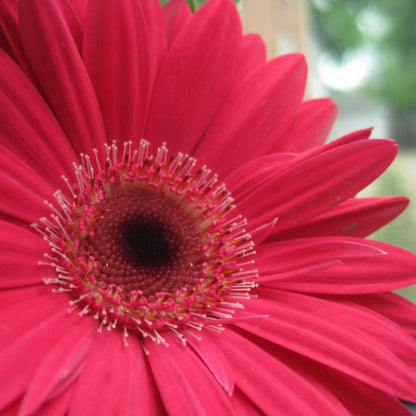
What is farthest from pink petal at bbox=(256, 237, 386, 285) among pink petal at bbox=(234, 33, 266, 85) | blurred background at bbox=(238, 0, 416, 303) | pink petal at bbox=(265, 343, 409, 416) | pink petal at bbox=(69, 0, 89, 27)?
blurred background at bbox=(238, 0, 416, 303)

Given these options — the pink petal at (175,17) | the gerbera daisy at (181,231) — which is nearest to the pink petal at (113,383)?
the gerbera daisy at (181,231)

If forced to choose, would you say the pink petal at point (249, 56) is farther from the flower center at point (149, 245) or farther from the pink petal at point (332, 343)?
the pink petal at point (332, 343)

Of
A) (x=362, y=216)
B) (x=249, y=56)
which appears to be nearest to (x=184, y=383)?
(x=362, y=216)

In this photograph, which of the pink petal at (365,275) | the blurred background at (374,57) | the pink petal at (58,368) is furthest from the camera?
the blurred background at (374,57)

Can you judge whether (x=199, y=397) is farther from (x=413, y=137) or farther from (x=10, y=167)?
(x=413, y=137)

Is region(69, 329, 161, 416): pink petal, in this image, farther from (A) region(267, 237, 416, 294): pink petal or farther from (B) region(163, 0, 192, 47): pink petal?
(B) region(163, 0, 192, 47): pink petal

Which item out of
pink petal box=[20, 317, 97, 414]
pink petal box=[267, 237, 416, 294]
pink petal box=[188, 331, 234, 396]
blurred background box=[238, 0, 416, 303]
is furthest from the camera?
blurred background box=[238, 0, 416, 303]

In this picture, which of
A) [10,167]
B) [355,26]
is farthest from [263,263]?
[355,26]

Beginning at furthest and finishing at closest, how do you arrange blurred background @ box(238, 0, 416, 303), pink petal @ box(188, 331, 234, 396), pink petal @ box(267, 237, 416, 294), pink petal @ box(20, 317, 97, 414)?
blurred background @ box(238, 0, 416, 303) < pink petal @ box(267, 237, 416, 294) < pink petal @ box(188, 331, 234, 396) < pink petal @ box(20, 317, 97, 414)
